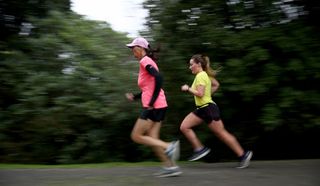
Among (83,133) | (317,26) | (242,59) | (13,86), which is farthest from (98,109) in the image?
(317,26)

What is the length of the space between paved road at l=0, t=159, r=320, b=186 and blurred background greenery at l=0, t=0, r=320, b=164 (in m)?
0.98

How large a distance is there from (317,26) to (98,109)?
3.94m

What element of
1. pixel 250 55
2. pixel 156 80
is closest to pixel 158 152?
pixel 156 80

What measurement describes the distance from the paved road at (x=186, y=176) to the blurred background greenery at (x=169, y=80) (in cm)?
98

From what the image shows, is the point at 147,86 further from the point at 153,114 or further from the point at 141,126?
the point at 141,126

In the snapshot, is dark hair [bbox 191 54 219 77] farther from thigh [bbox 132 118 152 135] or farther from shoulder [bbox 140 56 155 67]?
thigh [bbox 132 118 152 135]

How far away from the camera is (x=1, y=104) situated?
971 cm

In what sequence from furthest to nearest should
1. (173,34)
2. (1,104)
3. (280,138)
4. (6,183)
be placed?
(1,104) < (280,138) < (173,34) < (6,183)

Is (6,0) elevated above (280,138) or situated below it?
above

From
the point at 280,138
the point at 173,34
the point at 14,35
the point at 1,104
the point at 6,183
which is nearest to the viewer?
the point at 6,183

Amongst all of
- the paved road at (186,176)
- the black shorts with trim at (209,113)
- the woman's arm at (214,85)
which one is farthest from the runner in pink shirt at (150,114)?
the woman's arm at (214,85)

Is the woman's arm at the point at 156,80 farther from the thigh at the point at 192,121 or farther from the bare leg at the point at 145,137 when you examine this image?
the thigh at the point at 192,121

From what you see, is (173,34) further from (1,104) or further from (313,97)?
(1,104)

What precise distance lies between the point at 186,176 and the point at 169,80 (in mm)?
2120
